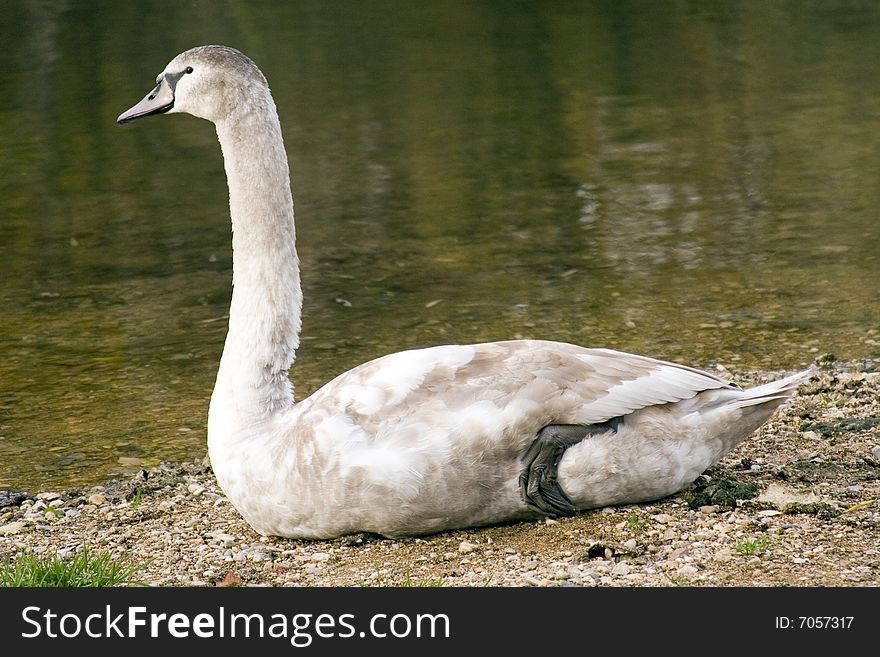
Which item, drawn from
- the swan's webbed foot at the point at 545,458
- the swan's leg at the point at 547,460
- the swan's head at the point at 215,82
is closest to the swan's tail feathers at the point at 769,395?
the swan's leg at the point at 547,460

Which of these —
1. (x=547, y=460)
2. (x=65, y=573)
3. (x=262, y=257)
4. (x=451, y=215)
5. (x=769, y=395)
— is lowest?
(x=451, y=215)

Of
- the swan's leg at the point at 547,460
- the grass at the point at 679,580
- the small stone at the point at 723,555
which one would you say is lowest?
the small stone at the point at 723,555

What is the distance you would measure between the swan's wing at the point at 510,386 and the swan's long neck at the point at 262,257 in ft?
1.50

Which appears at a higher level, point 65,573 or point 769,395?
point 769,395

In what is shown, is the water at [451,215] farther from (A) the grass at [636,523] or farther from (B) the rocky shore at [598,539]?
(A) the grass at [636,523]

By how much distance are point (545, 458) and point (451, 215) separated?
9210 millimetres

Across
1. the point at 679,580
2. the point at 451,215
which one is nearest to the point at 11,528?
the point at 679,580

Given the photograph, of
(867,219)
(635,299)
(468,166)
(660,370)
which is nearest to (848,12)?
(468,166)

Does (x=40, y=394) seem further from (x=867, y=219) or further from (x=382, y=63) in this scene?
(x=382, y=63)

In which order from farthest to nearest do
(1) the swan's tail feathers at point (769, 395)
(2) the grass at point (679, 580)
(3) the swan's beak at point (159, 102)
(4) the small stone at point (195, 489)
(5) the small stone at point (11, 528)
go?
(4) the small stone at point (195, 489) → (5) the small stone at point (11, 528) → (3) the swan's beak at point (159, 102) → (1) the swan's tail feathers at point (769, 395) → (2) the grass at point (679, 580)

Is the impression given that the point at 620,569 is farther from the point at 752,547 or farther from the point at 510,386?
the point at 510,386

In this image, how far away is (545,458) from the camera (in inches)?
236

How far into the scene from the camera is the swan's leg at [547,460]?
5.99m

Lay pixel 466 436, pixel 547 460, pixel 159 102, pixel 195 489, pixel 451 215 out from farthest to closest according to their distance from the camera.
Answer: pixel 451 215 < pixel 195 489 < pixel 159 102 < pixel 547 460 < pixel 466 436
